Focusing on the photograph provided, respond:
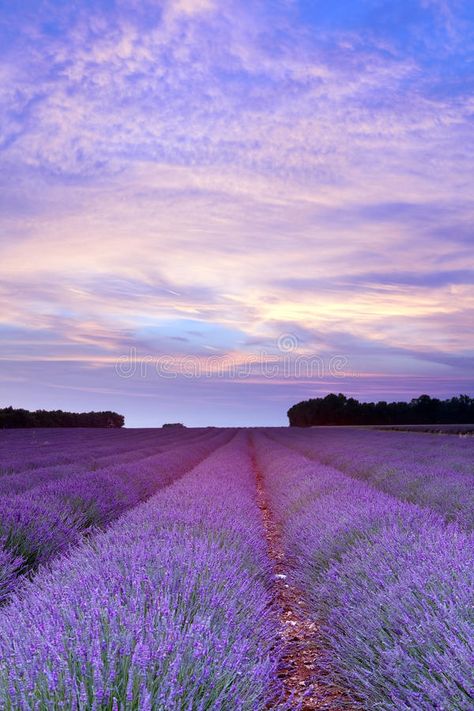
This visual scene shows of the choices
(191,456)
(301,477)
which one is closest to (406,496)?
(301,477)

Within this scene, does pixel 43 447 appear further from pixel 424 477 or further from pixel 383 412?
pixel 383 412

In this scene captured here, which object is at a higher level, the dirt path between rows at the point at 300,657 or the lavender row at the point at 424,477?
the lavender row at the point at 424,477

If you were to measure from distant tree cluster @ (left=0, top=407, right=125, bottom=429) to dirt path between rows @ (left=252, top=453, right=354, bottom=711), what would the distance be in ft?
147

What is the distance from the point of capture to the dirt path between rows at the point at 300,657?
2915mm

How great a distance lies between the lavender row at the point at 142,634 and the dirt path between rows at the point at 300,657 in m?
0.32

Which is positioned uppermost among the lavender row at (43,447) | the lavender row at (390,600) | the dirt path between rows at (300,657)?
the lavender row at (43,447)

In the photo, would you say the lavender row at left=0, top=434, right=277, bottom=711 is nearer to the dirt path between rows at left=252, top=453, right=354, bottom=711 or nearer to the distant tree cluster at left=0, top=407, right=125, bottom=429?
the dirt path between rows at left=252, top=453, right=354, bottom=711

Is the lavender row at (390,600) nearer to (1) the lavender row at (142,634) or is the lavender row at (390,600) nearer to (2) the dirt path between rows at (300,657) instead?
(2) the dirt path between rows at (300,657)

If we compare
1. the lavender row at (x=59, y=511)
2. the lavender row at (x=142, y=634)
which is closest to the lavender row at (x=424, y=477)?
the lavender row at (x=142, y=634)

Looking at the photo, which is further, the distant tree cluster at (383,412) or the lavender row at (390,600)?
the distant tree cluster at (383,412)

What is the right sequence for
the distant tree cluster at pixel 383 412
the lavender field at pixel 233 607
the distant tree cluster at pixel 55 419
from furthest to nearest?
the distant tree cluster at pixel 383 412 < the distant tree cluster at pixel 55 419 < the lavender field at pixel 233 607

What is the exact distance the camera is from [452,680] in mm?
2023

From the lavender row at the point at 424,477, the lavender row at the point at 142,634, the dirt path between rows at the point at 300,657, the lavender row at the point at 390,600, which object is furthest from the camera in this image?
the lavender row at the point at 424,477

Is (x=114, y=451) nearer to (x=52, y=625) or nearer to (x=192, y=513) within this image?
(x=192, y=513)
